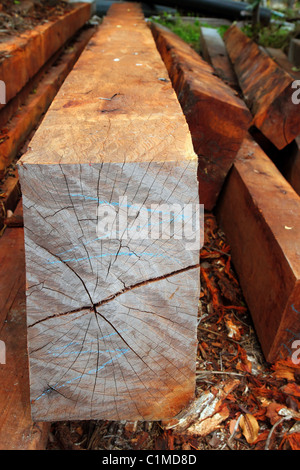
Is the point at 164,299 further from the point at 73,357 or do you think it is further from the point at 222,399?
the point at 222,399

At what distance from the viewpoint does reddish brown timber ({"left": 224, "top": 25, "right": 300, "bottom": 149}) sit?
2.95m

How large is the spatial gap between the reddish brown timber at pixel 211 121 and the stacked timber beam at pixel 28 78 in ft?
3.78

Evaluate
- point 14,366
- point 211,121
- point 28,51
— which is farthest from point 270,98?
point 14,366

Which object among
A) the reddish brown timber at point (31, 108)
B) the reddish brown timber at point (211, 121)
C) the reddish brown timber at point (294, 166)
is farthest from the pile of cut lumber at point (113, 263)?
the reddish brown timber at point (294, 166)

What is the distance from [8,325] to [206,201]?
5.58 ft

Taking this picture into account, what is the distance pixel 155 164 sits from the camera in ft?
4.54

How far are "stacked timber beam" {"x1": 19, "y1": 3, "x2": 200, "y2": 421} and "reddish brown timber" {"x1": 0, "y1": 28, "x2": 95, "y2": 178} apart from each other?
1.34 meters

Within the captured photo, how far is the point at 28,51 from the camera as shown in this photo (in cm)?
328

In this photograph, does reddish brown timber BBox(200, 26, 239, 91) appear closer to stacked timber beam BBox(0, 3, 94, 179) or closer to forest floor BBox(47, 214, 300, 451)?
stacked timber beam BBox(0, 3, 94, 179)

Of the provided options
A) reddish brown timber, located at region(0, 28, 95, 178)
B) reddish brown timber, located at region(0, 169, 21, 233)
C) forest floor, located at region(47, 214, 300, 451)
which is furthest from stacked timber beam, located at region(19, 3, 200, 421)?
reddish brown timber, located at region(0, 28, 95, 178)

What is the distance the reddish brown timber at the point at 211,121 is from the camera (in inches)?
102

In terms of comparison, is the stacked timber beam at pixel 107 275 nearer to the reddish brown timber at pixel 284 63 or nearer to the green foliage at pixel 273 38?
the reddish brown timber at pixel 284 63

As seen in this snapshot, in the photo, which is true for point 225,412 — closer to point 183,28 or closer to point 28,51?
point 28,51

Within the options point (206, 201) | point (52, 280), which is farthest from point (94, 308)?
point (206, 201)
